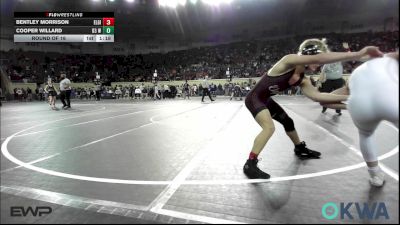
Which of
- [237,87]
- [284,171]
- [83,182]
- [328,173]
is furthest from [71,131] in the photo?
[237,87]

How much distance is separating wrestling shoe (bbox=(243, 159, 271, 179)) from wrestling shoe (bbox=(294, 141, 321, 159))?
111 centimetres

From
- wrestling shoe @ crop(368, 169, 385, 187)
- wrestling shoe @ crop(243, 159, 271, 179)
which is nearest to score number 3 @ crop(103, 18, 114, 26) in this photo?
wrestling shoe @ crop(243, 159, 271, 179)

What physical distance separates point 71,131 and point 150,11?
2456 cm

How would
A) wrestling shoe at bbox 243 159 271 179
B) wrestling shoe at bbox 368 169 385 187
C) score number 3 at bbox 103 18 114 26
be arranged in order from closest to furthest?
wrestling shoe at bbox 368 169 385 187, wrestling shoe at bbox 243 159 271 179, score number 3 at bbox 103 18 114 26

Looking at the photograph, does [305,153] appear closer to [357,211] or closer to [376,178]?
[376,178]

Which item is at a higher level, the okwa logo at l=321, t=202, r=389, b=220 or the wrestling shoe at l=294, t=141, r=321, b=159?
the wrestling shoe at l=294, t=141, r=321, b=159
